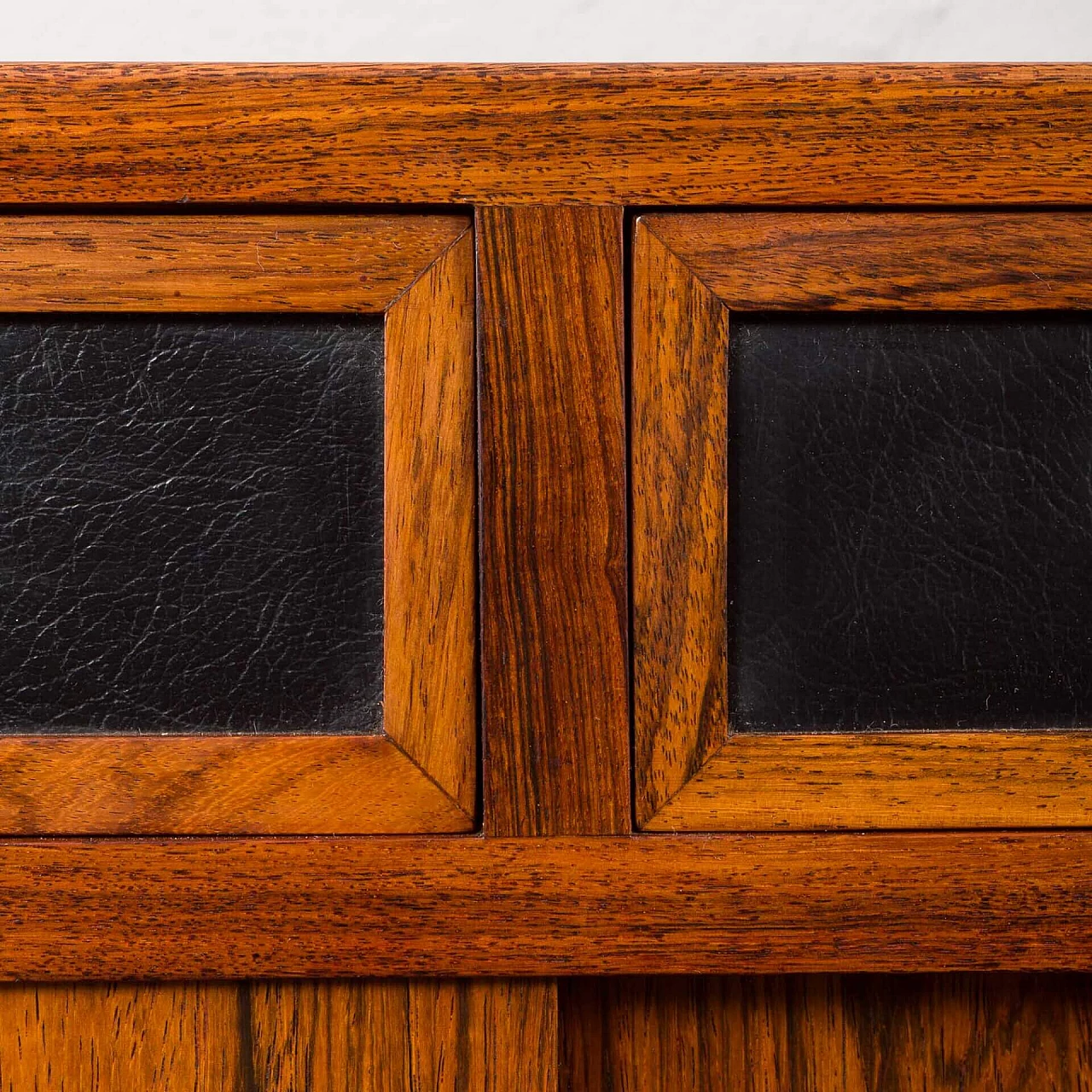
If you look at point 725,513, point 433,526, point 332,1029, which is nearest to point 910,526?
point 725,513

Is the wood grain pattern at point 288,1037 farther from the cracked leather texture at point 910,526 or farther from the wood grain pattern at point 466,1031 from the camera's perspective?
the cracked leather texture at point 910,526

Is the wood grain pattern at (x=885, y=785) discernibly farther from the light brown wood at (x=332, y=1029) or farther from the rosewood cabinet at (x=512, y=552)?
the light brown wood at (x=332, y=1029)

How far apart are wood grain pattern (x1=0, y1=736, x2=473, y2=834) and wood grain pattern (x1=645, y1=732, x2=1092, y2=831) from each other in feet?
0.31

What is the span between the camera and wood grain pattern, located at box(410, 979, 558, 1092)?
35cm

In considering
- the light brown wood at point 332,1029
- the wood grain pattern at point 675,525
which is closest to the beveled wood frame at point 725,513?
the wood grain pattern at point 675,525

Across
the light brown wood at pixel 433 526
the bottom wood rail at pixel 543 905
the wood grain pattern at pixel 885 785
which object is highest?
the light brown wood at pixel 433 526

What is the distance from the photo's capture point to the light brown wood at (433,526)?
0.34 m

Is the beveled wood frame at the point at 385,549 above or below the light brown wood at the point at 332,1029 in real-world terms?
above

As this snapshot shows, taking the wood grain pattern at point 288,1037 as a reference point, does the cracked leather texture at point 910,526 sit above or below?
above

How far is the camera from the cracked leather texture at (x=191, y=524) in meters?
0.35

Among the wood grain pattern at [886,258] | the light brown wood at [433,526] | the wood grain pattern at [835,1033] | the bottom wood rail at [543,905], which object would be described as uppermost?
the wood grain pattern at [886,258]

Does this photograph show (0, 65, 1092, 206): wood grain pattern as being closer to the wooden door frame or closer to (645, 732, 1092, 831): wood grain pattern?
the wooden door frame

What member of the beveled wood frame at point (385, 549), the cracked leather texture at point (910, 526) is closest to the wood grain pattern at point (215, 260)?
the beveled wood frame at point (385, 549)

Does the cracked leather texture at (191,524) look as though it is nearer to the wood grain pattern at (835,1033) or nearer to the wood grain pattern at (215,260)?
the wood grain pattern at (215,260)
